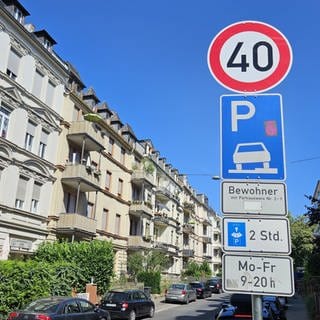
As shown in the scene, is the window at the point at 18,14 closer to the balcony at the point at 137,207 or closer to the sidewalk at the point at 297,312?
the balcony at the point at 137,207

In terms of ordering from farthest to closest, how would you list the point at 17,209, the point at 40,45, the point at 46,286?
the point at 40,45, the point at 17,209, the point at 46,286

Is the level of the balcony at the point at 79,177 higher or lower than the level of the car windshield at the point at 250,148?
higher

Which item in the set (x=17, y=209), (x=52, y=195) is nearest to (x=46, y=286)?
(x=17, y=209)

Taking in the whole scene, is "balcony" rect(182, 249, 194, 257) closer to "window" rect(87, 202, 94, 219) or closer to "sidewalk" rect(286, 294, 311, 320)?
"sidewalk" rect(286, 294, 311, 320)

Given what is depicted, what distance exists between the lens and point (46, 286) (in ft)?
63.9

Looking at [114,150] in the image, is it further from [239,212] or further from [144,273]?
[239,212]

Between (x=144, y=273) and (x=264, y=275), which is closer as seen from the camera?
(x=264, y=275)

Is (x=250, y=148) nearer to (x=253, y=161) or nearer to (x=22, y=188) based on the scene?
(x=253, y=161)

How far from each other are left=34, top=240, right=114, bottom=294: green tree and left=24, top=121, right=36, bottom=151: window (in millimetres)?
6313

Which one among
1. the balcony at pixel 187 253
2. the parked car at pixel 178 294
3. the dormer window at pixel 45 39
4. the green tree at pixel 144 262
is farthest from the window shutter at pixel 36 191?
the balcony at pixel 187 253

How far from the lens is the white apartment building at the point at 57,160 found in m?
23.5

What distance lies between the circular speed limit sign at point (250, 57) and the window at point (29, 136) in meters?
23.0

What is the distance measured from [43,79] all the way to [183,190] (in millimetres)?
40650

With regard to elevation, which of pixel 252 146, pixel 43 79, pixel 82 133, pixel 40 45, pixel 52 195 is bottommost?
pixel 252 146
